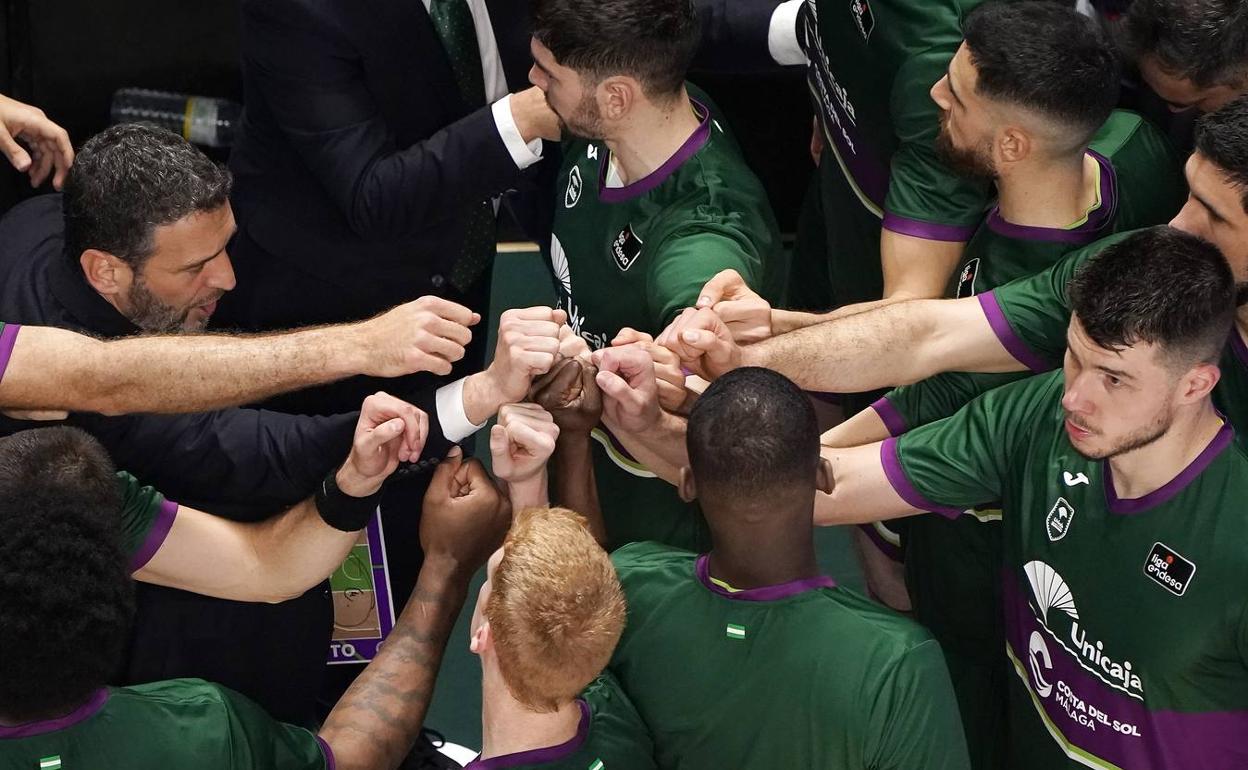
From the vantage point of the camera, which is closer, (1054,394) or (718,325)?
(1054,394)

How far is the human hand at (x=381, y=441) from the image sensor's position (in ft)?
11.0

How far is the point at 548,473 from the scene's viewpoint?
12.8 ft

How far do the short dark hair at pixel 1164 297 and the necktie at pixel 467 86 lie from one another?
6.22 feet

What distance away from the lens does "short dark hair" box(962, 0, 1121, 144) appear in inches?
137

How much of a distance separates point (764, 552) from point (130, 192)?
1753mm

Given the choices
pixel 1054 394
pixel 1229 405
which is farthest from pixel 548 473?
pixel 1229 405

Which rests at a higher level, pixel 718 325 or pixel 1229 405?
pixel 718 325

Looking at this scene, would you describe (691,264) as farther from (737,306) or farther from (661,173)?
(661,173)

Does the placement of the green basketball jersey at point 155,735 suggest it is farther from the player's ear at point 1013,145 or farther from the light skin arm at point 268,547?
the player's ear at point 1013,145

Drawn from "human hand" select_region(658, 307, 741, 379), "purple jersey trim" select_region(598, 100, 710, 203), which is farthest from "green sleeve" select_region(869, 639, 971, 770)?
"purple jersey trim" select_region(598, 100, 710, 203)

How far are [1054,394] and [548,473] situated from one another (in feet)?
4.17

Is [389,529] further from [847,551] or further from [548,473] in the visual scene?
[847,551]

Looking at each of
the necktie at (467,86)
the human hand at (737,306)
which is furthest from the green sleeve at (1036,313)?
the necktie at (467,86)

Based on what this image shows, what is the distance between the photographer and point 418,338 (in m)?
3.40
